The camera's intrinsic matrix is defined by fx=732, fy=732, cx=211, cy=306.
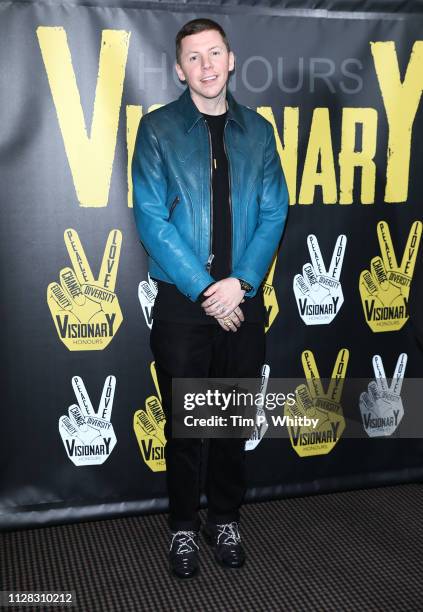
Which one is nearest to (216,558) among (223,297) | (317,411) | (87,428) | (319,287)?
(87,428)

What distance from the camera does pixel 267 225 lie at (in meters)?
2.28

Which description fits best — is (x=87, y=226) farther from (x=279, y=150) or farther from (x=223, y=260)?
(x=279, y=150)

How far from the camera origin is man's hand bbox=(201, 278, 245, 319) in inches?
83.9

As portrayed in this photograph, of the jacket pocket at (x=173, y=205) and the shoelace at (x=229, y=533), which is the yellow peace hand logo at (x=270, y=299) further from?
the shoelace at (x=229, y=533)

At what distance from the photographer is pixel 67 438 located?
8.61 ft

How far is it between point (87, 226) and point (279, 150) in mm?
739

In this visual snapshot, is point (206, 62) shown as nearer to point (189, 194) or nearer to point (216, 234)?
point (189, 194)

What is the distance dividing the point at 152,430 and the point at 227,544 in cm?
53

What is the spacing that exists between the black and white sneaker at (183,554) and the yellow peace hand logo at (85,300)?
71 cm

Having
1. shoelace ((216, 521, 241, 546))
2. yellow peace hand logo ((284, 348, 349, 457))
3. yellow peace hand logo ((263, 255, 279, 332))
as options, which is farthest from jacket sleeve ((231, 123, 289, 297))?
shoelace ((216, 521, 241, 546))

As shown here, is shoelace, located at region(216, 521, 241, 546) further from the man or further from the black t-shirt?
the black t-shirt

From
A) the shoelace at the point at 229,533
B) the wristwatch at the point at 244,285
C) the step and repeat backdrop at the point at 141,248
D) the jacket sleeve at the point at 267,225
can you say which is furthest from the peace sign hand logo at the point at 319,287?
the shoelace at the point at 229,533

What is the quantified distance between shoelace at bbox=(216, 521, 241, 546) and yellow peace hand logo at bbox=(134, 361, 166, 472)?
16.3 inches

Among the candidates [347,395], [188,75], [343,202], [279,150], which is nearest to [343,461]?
[347,395]
